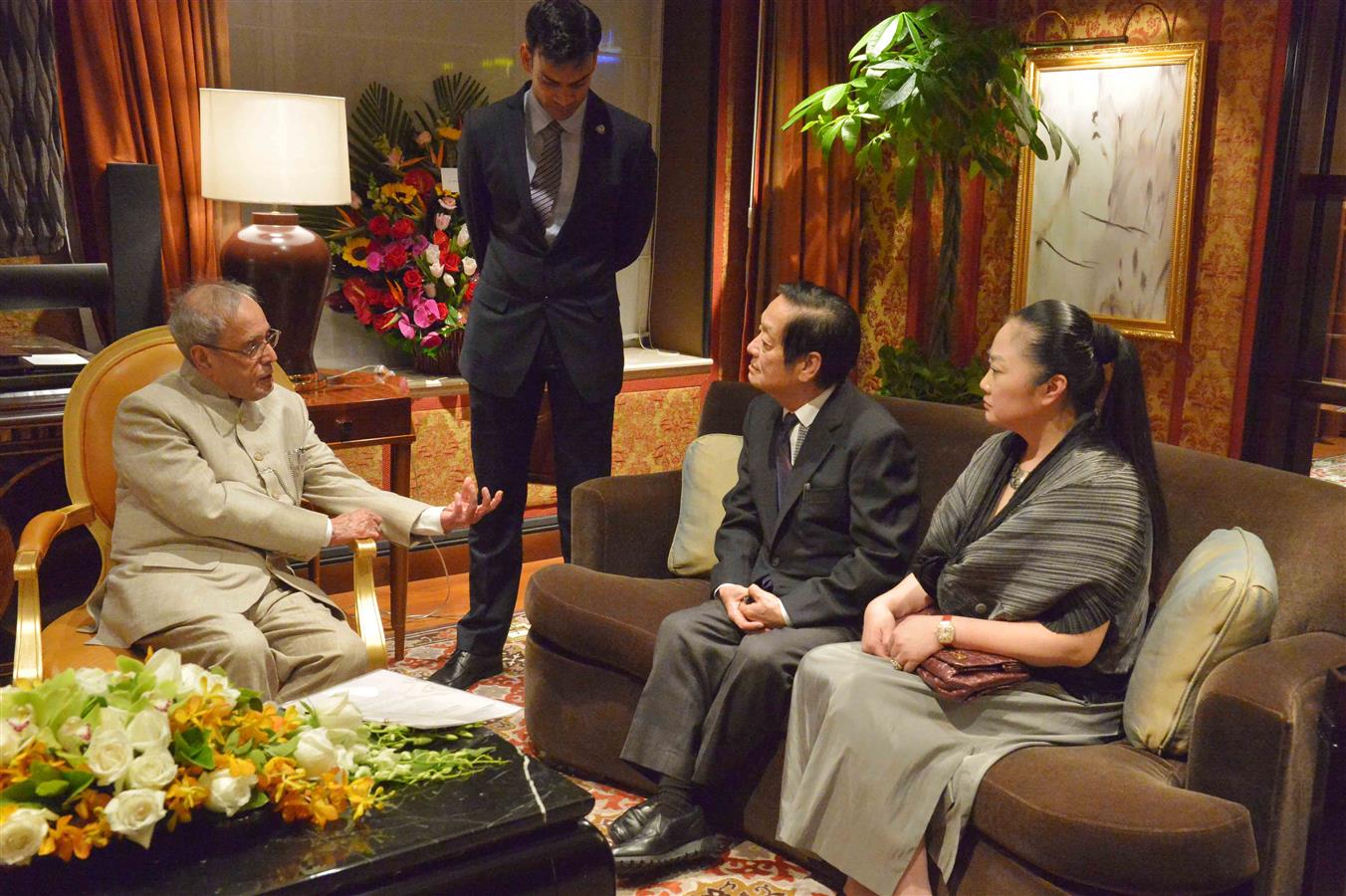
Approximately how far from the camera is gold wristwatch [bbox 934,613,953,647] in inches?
94.4

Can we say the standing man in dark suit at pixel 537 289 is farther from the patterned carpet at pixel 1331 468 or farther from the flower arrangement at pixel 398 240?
the patterned carpet at pixel 1331 468

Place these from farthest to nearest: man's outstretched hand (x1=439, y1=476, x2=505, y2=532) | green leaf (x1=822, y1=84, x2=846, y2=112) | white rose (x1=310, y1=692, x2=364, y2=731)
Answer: green leaf (x1=822, y1=84, x2=846, y2=112) < man's outstretched hand (x1=439, y1=476, x2=505, y2=532) < white rose (x1=310, y1=692, x2=364, y2=731)

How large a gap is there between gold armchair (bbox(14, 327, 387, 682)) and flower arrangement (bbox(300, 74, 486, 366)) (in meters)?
1.33

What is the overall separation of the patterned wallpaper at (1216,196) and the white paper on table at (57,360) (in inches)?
128

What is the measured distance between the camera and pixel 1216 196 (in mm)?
4016

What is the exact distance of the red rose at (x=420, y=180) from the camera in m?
4.40

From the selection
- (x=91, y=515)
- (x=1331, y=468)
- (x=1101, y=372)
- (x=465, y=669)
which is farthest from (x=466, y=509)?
(x=1331, y=468)

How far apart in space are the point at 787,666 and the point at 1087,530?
0.66 m

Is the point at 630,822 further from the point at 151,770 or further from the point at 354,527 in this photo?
the point at 151,770

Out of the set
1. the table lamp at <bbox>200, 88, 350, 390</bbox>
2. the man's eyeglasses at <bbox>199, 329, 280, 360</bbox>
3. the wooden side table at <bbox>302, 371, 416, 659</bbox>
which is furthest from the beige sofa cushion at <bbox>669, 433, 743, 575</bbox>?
the table lamp at <bbox>200, 88, 350, 390</bbox>

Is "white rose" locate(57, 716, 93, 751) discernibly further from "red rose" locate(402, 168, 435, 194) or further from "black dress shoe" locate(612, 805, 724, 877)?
"red rose" locate(402, 168, 435, 194)

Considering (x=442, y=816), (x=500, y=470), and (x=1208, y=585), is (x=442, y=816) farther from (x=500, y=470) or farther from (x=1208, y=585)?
(x=500, y=470)

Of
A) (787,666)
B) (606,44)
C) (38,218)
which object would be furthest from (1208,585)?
(606,44)

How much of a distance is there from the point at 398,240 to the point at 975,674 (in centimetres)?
274
